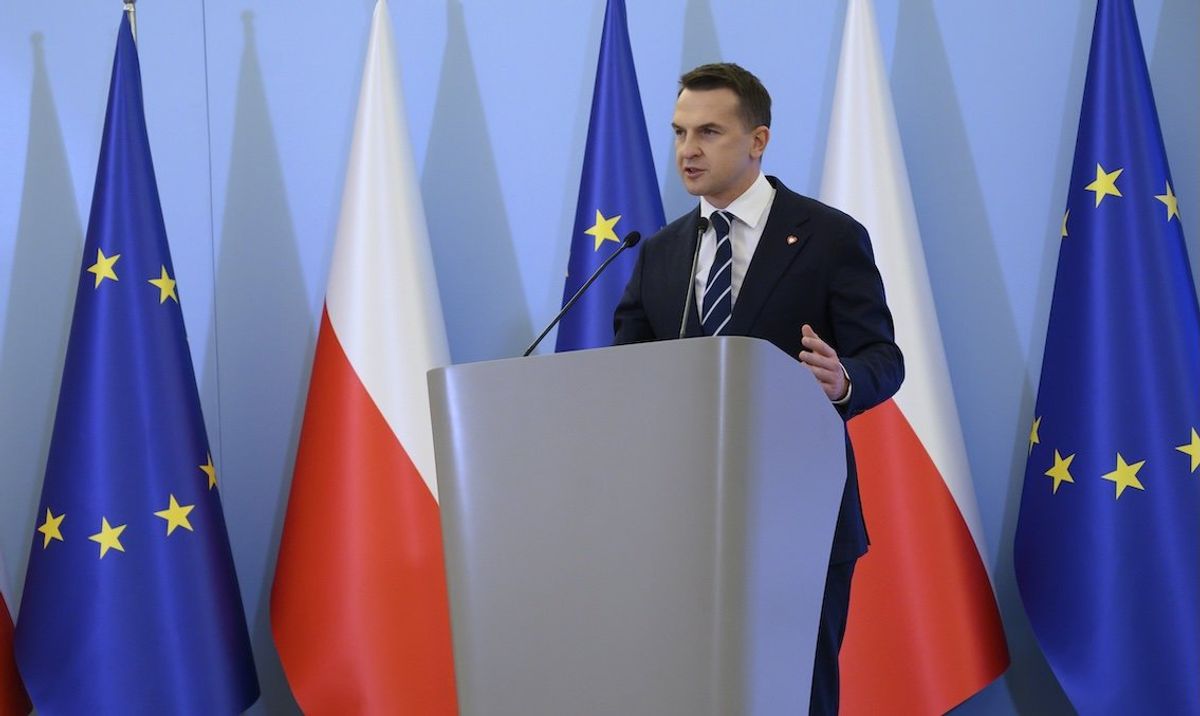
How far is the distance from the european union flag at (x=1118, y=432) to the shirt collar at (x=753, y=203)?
3.82 ft

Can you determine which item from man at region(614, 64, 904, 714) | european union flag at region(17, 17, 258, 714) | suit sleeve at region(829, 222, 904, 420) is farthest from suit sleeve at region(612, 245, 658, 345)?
european union flag at region(17, 17, 258, 714)

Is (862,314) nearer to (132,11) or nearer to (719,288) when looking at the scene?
(719,288)

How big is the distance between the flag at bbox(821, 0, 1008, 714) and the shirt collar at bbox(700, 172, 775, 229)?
3.19 feet

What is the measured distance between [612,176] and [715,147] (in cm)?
113

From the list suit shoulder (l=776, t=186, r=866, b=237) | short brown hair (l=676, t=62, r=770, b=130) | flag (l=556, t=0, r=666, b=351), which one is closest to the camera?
suit shoulder (l=776, t=186, r=866, b=237)

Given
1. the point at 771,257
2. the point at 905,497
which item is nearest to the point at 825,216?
the point at 771,257

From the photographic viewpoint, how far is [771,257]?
6.81 feet

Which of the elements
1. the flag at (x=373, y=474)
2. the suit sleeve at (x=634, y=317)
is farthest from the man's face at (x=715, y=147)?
the flag at (x=373, y=474)

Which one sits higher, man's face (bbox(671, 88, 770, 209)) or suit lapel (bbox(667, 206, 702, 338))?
man's face (bbox(671, 88, 770, 209))

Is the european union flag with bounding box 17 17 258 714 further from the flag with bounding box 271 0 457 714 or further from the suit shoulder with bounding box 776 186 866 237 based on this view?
the suit shoulder with bounding box 776 186 866 237

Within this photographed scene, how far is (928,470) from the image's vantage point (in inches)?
120

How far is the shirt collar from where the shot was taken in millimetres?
2160

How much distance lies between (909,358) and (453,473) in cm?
167

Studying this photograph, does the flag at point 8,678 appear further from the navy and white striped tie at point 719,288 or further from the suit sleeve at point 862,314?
the suit sleeve at point 862,314
